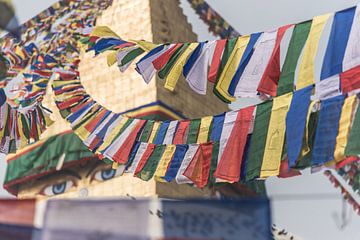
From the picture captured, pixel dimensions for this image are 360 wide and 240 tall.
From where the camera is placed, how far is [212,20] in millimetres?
24766

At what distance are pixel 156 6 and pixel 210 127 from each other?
11200 mm

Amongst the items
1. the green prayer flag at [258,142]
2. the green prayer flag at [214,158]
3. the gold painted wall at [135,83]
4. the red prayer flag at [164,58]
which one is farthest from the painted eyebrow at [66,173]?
the green prayer flag at [258,142]

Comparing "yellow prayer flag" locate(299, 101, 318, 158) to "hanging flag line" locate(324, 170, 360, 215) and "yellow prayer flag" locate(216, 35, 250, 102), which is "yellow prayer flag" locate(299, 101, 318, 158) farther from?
"hanging flag line" locate(324, 170, 360, 215)

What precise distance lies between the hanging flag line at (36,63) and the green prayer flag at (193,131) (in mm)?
3288

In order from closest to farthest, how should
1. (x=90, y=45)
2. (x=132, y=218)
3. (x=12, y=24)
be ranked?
1. (x=132, y=218)
2. (x=12, y=24)
3. (x=90, y=45)

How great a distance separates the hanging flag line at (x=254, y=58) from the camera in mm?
12367

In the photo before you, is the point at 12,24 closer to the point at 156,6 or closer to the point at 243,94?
the point at 243,94

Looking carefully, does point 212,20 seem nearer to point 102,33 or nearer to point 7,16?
point 102,33

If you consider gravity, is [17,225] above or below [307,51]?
below

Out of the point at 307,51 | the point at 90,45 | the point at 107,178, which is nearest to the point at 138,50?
the point at 90,45

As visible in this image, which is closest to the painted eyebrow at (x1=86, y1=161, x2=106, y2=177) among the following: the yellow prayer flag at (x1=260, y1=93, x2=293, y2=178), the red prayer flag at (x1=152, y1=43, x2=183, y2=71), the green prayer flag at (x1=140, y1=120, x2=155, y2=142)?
the green prayer flag at (x1=140, y1=120, x2=155, y2=142)

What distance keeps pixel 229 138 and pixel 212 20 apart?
1095 centimetres

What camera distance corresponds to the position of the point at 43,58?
18406 mm

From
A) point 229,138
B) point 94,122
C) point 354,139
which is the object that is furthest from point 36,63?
point 354,139
